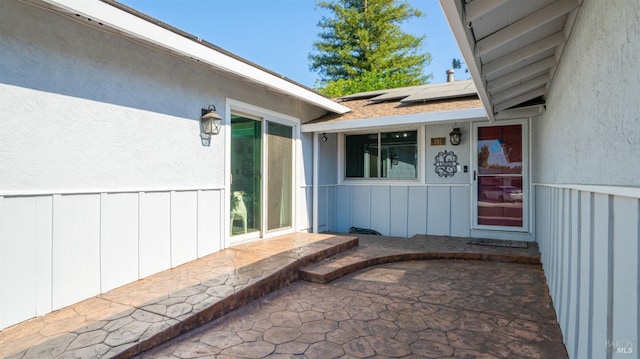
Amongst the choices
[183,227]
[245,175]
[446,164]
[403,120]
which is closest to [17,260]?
[183,227]

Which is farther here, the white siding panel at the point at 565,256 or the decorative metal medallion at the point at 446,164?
the decorative metal medallion at the point at 446,164

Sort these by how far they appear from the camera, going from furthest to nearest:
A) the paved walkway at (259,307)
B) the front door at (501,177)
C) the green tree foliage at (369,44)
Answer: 1. the green tree foliage at (369,44)
2. the front door at (501,177)
3. the paved walkway at (259,307)

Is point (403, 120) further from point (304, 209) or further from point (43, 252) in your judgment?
point (43, 252)

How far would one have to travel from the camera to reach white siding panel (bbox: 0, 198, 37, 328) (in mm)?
2877

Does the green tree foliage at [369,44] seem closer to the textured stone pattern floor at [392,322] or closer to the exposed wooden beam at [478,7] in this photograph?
the textured stone pattern floor at [392,322]

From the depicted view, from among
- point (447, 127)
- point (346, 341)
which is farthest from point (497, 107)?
point (346, 341)

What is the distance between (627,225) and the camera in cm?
129

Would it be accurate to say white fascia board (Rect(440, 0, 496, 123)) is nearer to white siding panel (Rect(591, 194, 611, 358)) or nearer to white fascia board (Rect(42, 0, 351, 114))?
white siding panel (Rect(591, 194, 611, 358))

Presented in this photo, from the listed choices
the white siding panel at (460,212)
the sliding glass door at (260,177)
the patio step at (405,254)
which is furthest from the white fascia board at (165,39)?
the white siding panel at (460,212)

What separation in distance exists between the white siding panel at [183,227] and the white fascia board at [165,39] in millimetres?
1842

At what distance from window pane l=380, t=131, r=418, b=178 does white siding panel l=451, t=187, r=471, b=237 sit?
0.97m

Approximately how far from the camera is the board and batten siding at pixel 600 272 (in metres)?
1.25

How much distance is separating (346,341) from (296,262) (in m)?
1.77

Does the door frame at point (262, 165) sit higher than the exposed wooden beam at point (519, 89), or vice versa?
the exposed wooden beam at point (519, 89)
